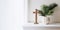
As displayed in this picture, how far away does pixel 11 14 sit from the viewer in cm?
193

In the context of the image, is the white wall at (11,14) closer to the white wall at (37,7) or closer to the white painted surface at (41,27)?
the white wall at (37,7)

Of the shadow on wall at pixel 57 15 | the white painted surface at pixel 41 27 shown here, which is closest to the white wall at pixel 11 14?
the white painted surface at pixel 41 27

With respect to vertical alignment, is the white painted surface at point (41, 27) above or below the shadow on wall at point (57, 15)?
below

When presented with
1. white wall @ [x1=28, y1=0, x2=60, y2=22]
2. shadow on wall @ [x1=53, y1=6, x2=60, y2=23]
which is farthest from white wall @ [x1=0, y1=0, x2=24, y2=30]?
shadow on wall @ [x1=53, y1=6, x2=60, y2=23]

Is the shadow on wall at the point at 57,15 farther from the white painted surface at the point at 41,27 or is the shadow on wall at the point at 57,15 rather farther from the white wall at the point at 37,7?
the white painted surface at the point at 41,27

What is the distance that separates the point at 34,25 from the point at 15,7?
451mm

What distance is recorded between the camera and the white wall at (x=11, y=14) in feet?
6.27

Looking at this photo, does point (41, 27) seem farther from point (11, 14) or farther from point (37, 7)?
point (11, 14)

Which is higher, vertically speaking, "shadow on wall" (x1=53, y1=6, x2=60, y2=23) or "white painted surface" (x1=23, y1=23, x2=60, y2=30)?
"shadow on wall" (x1=53, y1=6, x2=60, y2=23)

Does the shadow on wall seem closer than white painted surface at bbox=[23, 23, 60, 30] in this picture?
No

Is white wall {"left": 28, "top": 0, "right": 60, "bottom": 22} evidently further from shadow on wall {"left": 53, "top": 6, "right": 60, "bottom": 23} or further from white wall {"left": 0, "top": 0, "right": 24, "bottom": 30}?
white wall {"left": 0, "top": 0, "right": 24, "bottom": 30}

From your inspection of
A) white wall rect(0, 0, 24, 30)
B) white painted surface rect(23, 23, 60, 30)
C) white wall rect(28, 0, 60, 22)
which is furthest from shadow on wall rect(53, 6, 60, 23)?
white wall rect(0, 0, 24, 30)

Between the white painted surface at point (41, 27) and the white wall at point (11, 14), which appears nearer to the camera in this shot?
the white painted surface at point (41, 27)

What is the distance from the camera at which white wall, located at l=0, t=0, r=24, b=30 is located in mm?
1911
